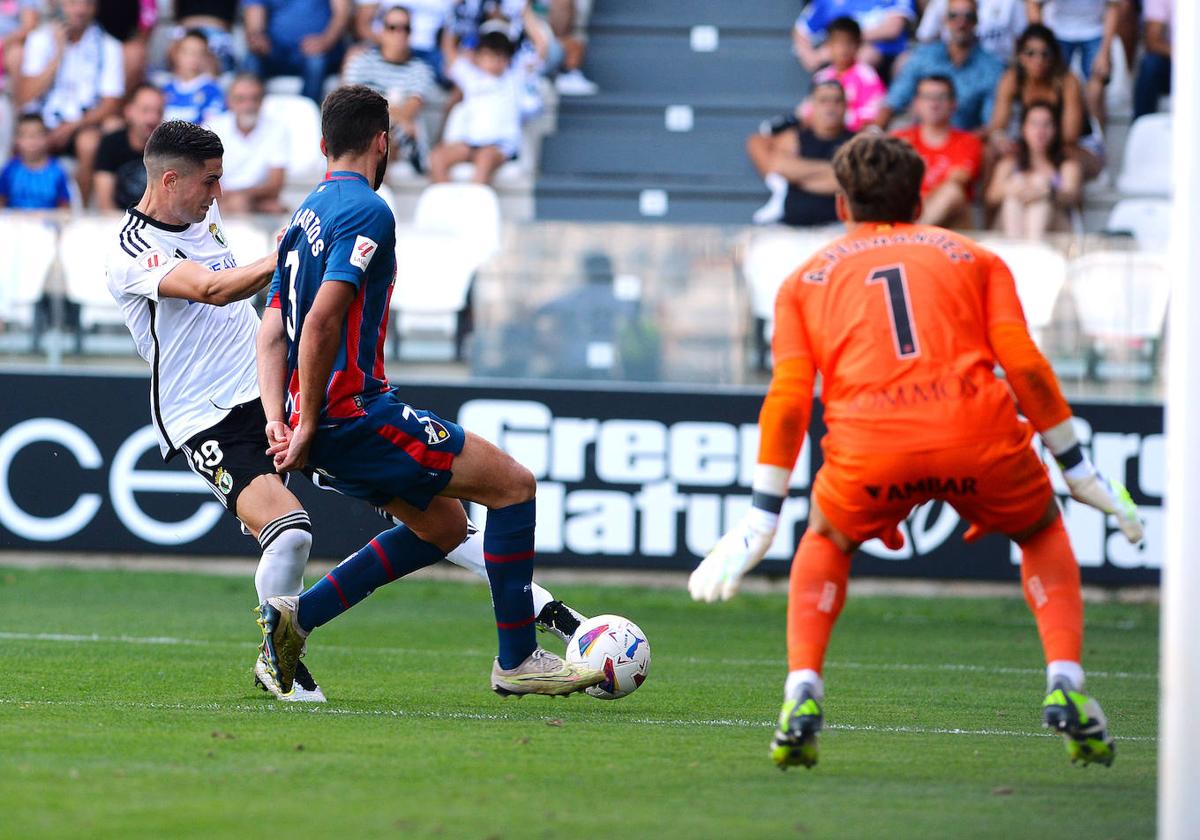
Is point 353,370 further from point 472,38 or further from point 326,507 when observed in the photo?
point 472,38

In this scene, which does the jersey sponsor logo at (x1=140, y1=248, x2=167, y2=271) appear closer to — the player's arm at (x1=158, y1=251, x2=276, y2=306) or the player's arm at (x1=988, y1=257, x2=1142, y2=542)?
the player's arm at (x1=158, y1=251, x2=276, y2=306)

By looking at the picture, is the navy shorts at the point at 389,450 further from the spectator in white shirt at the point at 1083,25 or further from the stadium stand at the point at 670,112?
the spectator in white shirt at the point at 1083,25

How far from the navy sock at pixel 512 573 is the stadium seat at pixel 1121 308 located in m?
6.29

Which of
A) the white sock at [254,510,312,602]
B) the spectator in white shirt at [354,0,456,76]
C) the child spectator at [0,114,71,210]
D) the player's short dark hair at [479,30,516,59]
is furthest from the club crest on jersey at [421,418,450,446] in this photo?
the spectator in white shirt at [354,0,456,76]

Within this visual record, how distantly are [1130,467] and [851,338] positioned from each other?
7.07 m

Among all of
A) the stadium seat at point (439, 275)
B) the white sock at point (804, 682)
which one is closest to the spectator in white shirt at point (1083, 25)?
the stadium seat at point (439, 275)

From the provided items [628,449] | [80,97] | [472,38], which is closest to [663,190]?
[472,38]

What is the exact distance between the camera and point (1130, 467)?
11.4 meters

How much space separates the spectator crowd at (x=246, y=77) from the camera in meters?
13.9

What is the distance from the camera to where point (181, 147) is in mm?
6543

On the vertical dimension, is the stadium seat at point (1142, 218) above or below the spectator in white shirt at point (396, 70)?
below

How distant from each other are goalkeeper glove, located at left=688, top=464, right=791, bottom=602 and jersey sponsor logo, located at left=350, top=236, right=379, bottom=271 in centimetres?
165

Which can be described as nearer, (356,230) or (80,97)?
(356,230)

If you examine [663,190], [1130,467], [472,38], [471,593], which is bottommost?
[471,593]
